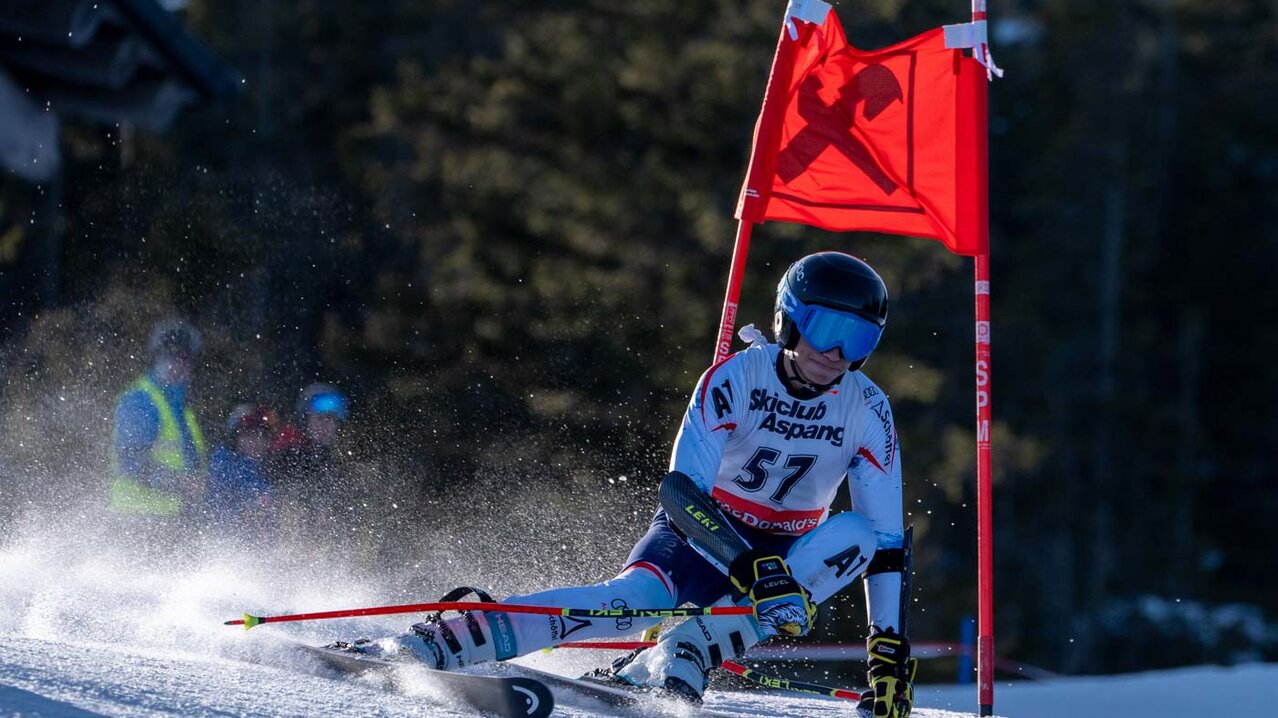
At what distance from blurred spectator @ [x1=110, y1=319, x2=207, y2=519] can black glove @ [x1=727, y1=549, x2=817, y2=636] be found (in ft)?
13.9

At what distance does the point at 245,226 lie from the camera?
15281 mm

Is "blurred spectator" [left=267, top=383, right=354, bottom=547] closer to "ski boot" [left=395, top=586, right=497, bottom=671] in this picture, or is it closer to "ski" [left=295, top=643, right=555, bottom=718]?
"ski boot" [left=395, top=586, right=497, bottom=671]

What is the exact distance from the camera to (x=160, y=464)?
818 cm

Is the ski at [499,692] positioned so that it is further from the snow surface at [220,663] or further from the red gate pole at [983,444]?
the red gate pole at [983,444]

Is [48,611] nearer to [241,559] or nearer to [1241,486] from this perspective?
[241,559]

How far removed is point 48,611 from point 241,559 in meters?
2.31

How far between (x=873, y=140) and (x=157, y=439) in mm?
3950

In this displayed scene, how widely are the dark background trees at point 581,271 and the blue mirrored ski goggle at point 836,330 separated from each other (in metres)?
5.71

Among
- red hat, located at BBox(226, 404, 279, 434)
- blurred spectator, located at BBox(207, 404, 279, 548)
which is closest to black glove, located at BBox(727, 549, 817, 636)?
blurred spectator, located at BBox(207, 404, 279, 548)

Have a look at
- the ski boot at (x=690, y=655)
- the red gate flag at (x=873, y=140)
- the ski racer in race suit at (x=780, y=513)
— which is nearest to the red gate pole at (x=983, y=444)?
the red gate flag at (x=873, y=140)

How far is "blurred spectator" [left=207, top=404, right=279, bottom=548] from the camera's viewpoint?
27.9 ft

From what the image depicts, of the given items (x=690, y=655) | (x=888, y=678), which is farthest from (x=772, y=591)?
(x=888, y=678)

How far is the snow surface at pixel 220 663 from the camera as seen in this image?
13.9ft

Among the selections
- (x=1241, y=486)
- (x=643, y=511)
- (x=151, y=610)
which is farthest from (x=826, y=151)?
(x=1241, y=486)
